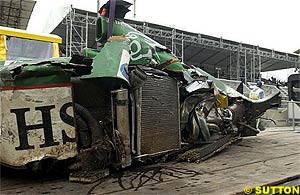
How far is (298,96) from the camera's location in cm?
1348

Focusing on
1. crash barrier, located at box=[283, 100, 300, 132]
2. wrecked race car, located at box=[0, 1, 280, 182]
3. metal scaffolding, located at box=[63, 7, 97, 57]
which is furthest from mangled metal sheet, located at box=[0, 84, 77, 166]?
metal scaffolding, located at box=[63, 7, 97, 57]

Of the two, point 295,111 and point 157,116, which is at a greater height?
point 157,116

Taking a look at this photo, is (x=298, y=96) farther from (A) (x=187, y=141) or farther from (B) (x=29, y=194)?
(B) (x=29, y=194)

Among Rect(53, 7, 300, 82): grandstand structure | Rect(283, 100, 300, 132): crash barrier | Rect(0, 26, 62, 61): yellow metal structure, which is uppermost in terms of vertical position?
Rect(53, 7, 300, 82): grandstand structure

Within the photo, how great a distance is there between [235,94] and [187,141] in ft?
5.60

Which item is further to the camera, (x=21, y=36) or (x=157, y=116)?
(x=21, y=36)

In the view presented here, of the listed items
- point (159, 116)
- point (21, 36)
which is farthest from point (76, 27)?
point (159, 116)

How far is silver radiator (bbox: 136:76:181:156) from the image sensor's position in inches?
153

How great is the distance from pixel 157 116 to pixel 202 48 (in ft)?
70.2

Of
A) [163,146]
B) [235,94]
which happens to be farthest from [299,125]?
[163,146]

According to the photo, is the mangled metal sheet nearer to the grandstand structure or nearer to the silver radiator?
the silver radiator

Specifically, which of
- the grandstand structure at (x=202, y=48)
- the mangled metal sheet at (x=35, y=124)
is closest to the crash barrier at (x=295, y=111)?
the grandstand structure at (x=202, y=48)

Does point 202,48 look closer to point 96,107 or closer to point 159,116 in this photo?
point 159,116

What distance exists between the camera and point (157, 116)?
4.13 meters
